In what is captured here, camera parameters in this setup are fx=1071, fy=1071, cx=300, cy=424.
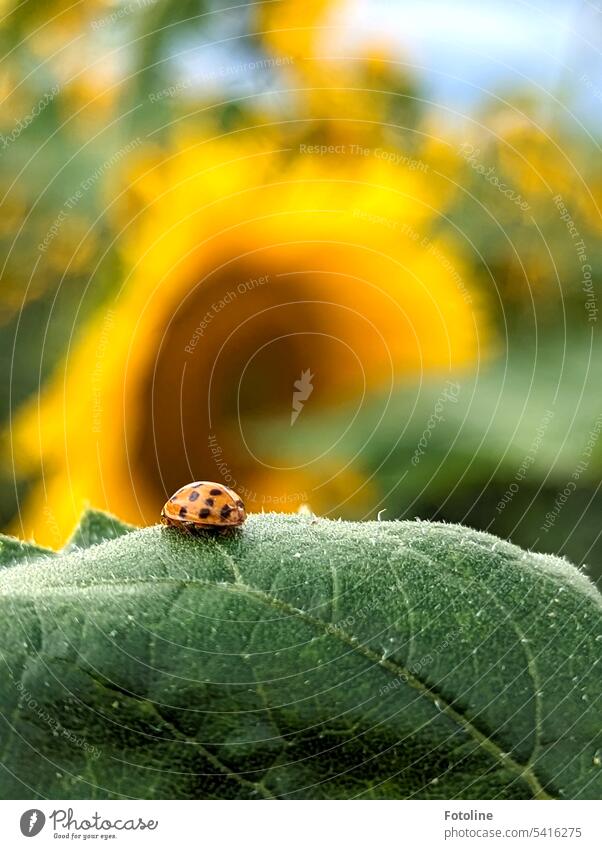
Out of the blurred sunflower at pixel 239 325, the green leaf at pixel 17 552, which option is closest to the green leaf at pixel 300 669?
the green leaf at pixel 17 552

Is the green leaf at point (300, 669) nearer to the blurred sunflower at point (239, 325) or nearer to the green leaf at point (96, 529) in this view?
the green leaf at point (96, 529)

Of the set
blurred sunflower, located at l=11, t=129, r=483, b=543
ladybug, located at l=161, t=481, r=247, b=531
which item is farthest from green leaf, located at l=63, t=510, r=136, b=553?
blurred sunflower, located at l=11, t=129, r=483, b=543

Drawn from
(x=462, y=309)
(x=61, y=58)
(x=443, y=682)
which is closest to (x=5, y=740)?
(x=443, y=682)

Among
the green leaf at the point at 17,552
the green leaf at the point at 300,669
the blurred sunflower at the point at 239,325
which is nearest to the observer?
the green leaf at the point at 300,669

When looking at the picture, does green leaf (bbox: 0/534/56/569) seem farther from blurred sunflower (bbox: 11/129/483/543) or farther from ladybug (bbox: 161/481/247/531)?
blurred sunflower (bbox: 11/129/483/543)

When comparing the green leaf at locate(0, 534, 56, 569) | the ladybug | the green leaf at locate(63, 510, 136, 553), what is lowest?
the green leaf at locate(0, 534, 56, 569)

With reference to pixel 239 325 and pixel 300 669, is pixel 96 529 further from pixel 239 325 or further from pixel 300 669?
pixel 239 325
